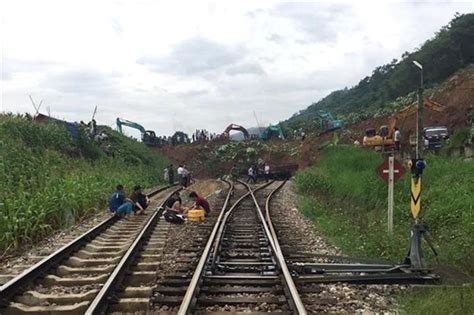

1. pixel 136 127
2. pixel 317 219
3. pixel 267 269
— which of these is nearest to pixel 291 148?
pixel 136 127

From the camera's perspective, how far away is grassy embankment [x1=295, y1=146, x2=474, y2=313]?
8.66 metres

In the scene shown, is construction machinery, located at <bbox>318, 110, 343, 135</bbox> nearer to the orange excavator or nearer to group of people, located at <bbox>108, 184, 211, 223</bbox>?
the orange excavator

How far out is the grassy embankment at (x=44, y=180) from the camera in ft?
40.1

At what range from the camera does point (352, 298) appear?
6820 mm

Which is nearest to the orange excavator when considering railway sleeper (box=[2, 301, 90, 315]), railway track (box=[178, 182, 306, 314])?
railway track (box=[178, 182, 306, 314])

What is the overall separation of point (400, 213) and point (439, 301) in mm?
7257

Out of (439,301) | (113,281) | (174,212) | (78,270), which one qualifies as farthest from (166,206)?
(439,301)

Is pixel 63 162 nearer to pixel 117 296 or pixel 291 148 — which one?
pixel 117 296

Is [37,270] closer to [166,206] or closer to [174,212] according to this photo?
[174,212]

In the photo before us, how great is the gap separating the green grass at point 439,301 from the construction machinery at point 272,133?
58566 millimetres

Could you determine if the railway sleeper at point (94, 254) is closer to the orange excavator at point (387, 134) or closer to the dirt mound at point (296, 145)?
the orange excavator at point (387, 134)

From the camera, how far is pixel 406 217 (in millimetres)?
13000

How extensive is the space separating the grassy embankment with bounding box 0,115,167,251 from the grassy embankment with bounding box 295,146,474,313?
21.6 feet

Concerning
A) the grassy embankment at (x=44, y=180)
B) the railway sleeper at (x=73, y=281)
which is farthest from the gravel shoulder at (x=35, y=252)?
the railway sleeper at (x=73, y=281)
